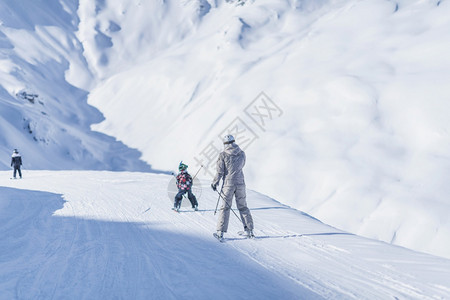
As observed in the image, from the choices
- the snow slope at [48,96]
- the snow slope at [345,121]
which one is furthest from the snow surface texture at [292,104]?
the snow slope at [48,96]

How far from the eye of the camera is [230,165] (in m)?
6.66

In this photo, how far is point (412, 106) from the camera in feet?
89.5

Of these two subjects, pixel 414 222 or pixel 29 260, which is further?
pixel 414 222

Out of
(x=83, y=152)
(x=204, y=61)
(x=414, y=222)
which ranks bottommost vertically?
(x=414, y=222)

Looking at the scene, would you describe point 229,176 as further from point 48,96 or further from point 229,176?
point 48,96

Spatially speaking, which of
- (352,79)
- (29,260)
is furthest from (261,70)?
(29,260)

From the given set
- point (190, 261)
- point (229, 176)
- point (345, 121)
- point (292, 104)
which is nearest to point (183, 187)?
point (229, 176)

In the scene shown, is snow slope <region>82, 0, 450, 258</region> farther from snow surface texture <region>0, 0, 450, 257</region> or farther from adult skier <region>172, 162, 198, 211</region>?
adult skier <region>172, 162, 198, 211</region>

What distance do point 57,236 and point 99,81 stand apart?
91952mm

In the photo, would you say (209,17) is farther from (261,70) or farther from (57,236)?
(57,236)

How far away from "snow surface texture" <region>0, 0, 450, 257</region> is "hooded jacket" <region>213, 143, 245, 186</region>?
16.8m

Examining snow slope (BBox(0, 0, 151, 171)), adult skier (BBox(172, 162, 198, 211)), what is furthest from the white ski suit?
snow slope (BBox(0, 0, 151, 171))

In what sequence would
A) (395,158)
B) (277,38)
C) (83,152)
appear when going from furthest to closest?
(277,38) < (83,152) < (395,158)

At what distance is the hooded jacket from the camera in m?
6.63
